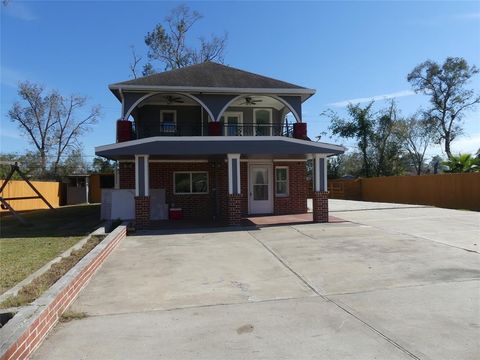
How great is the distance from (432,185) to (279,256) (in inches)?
753

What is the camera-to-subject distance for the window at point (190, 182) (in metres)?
19.1

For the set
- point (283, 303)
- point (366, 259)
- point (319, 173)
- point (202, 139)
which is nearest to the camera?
point (283, 303)

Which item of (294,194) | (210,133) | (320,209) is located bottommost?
(320,209)

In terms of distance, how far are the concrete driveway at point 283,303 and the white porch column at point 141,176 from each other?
4.10 m

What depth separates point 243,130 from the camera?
20.2 metres

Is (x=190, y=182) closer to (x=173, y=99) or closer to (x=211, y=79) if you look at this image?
(x=173, y=99)

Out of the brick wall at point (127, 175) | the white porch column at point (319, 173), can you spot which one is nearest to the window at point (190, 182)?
the brick wall at point (127, 175)

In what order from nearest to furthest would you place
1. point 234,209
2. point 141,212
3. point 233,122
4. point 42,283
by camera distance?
1. point 42,283
2. point 141,212
3. point 234,209
4. point 233,122

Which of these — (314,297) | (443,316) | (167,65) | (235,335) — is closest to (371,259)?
(314,297)

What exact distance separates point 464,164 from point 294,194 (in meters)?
12.8

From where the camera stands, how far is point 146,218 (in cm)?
1488

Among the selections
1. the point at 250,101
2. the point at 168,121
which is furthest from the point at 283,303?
the point at 168,121

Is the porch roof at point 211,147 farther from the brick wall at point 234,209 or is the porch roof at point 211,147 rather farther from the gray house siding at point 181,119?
the gray house siding at point 181,119

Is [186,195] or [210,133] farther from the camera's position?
[186,195]
